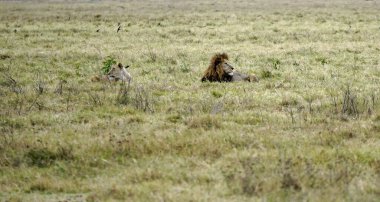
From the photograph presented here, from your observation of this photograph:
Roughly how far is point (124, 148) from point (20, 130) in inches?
84.1

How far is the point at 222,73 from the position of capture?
12.4m

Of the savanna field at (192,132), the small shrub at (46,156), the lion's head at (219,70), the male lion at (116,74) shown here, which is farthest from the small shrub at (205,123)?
the male lion at (116,74)

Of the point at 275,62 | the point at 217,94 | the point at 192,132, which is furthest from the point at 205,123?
the point at 275,62

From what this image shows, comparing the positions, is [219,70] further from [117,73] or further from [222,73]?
[117,73]

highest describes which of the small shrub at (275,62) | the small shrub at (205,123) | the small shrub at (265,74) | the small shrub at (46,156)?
the small shrub at (205,123)

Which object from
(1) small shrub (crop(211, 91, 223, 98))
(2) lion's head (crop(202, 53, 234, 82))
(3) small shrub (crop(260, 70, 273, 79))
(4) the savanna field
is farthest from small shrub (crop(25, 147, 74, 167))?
(3) small shrub (crop(260, 70, 273, 79))

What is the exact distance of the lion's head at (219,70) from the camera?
12438 millimetres

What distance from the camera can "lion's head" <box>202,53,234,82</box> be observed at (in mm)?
12438

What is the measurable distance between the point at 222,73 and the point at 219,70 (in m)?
0.13

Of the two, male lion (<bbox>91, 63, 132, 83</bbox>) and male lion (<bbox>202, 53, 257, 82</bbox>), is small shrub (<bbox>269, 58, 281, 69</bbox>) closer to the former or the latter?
male lion (<bbox>202, 53, 257, 82</bbox>)

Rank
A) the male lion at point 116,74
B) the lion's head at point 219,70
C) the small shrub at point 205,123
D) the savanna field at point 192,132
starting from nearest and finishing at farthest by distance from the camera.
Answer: the savanna field at point 192,132 < the small shrub at point 205,123 < the lion's head at point 219,70 < the male lion at point 116,74

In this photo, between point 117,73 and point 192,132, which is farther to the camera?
point 117,73

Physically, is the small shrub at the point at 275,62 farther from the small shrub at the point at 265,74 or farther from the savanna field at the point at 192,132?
the small shrub at the point at 265,74

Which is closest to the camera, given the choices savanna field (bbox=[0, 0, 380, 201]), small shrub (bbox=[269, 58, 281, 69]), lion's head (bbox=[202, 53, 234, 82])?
savanna field (bbox=[0, 0, 380, 201])
